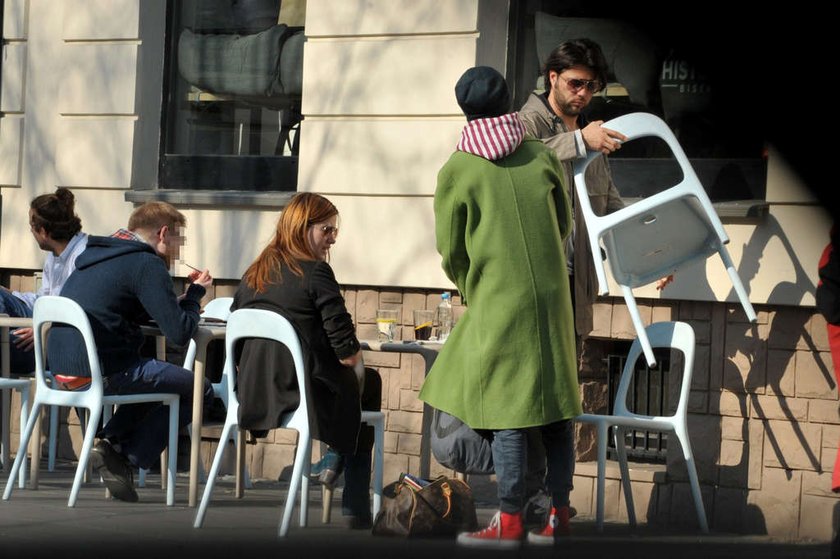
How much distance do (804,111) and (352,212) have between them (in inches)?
236

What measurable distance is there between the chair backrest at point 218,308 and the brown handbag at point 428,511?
7.55ft

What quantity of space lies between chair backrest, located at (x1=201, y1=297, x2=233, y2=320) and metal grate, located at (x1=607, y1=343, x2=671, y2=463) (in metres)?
2.03

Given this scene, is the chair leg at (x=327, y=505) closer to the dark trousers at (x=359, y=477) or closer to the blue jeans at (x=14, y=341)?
the dark trousers at (x=359, y=477)

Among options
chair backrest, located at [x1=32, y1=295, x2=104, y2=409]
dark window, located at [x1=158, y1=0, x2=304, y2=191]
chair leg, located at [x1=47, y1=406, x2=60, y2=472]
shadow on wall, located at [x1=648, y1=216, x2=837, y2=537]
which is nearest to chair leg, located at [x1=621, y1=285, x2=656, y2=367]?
shadow on wall, located at [x1=648, y1=216, x2=837, y2=537]

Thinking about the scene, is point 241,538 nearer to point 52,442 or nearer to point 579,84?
point 579,84

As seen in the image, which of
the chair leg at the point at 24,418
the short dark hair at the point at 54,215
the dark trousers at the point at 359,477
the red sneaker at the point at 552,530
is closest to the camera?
the red sneaker at the point at 552,530

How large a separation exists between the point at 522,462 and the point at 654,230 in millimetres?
1449

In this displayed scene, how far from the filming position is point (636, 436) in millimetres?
6410

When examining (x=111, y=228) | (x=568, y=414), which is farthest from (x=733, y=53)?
(x=111, y=228)

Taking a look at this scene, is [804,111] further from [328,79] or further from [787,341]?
[328,79]

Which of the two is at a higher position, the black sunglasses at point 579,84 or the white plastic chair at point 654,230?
the black sunglasses at point 579,84

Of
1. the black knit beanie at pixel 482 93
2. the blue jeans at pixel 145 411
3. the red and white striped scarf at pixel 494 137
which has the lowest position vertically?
the blue jeans at pixel 145 411

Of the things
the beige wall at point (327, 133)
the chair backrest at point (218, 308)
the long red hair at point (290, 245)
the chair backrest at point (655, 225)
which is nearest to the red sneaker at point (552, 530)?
the chair backrest at point (655, 225)

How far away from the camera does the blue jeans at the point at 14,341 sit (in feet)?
22.4
